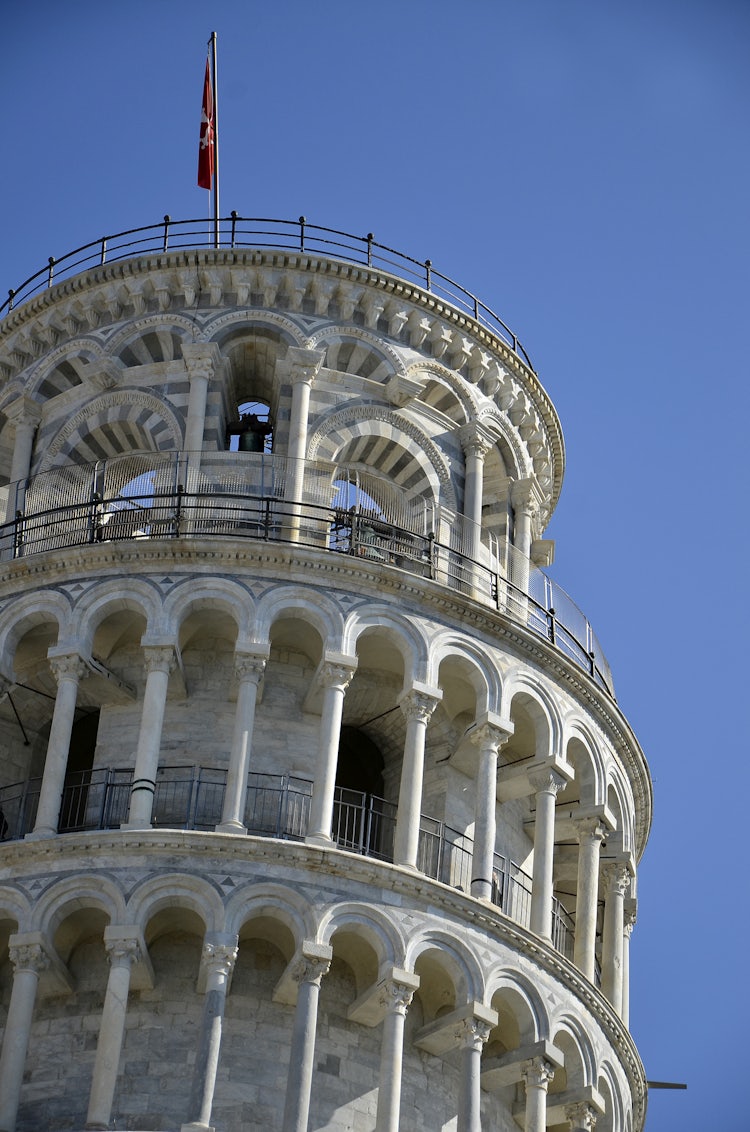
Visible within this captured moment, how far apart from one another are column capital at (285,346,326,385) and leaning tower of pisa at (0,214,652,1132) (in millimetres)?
164

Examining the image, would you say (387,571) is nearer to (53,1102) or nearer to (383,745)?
(383,745)

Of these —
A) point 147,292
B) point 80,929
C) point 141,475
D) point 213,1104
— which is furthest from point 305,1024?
point 147,292

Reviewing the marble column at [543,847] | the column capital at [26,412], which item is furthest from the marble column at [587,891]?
the column capital at [26,412]

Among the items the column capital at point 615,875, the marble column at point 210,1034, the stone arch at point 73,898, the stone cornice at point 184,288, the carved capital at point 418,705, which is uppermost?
the stone cornice at point 184,288

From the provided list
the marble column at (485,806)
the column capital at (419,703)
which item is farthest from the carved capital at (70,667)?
the marble column at (485,806)

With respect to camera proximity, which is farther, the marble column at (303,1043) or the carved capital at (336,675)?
the carved capital at (336,675)

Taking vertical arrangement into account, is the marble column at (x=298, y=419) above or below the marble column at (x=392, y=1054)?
above

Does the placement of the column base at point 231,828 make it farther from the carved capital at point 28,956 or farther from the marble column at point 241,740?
the carved capital at point 28,956

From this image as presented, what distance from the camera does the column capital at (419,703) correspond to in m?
42.8

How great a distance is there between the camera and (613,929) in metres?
46.1

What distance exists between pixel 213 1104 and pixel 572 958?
9.15 metres

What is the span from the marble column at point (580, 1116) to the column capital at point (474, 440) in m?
13.0

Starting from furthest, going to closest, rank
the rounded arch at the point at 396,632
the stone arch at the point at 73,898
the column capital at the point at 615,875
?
the column capital at the point at 615,875
the rounded arch at the point at 396,632
the stone arch at the point at 73,898

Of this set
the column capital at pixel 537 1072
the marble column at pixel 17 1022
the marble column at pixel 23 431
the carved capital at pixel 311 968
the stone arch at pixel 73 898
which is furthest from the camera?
the marble column at pixel 23 431
